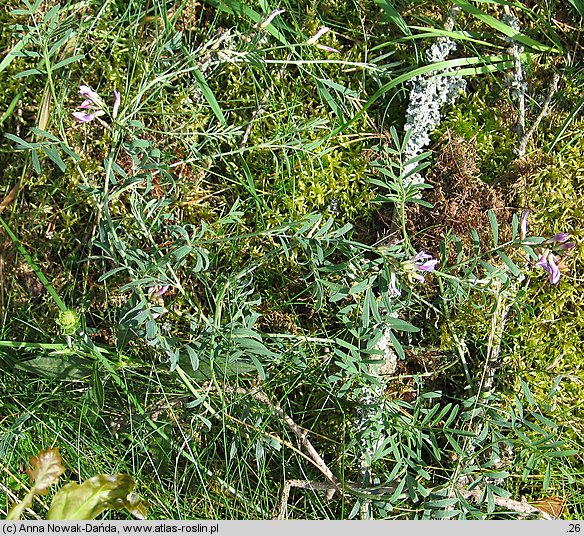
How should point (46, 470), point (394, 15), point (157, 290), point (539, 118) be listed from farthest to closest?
1. point (539, 118)
2. point (394, 15)
3. point (157, 290)
4. point (46, 470)

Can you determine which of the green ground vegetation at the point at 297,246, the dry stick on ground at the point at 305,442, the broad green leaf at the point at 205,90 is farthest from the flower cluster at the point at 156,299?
the broad green leaf at the point at 205,90

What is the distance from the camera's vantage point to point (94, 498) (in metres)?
1.87

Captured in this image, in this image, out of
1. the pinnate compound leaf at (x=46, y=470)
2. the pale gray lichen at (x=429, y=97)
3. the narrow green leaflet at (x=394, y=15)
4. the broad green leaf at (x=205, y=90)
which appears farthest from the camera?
the pale gray lichen at (x=429, y=97)

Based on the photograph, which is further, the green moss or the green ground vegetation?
the green moss

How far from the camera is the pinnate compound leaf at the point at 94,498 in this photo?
185 cm

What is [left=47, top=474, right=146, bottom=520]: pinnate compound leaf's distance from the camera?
1.85 meters

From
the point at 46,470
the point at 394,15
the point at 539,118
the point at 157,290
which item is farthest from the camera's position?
the point at 539,118

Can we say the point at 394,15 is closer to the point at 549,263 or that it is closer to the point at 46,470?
the point at 549,263

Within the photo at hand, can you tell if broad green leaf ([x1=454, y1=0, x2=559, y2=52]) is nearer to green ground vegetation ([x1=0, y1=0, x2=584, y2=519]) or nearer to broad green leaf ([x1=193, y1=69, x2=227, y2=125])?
green ground vegetation ([x1=0, y1=0, x2=584, y2=519])

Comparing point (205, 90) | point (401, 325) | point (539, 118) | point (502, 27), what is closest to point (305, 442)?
point (401, 325)

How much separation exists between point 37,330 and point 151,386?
447 mm

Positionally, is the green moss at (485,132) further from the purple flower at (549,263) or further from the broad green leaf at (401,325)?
the broad green leaf at (401,325)

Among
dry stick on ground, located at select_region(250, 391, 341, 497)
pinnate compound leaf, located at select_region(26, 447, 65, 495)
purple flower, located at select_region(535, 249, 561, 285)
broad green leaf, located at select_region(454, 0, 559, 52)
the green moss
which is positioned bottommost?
dry stick on ground, located at select_region(250, 391, 341, 497)

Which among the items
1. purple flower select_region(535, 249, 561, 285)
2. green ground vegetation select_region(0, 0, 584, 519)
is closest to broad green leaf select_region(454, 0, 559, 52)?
green ground vegetation select_region(0, 0, 584, 519)
